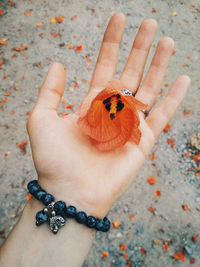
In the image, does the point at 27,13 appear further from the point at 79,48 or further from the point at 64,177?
the point at 64,177

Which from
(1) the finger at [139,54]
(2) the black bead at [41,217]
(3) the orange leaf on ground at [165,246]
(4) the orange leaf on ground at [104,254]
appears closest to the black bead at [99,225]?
Result: (2) the black bead at [41,217]

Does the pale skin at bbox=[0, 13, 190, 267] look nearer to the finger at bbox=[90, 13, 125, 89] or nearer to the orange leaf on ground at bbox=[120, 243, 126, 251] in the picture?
the finger at bbox=[90, 13, 125, 89]

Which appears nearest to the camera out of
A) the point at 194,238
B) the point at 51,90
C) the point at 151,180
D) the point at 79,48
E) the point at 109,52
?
the point at 51,90

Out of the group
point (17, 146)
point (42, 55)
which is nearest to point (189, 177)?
point (17, 146)

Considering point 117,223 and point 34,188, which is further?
point 117,223

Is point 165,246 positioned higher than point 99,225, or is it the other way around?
point 99,225

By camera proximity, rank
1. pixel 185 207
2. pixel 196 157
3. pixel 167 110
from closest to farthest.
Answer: pixel 167 110
pixel 185 207
pixel 196 157

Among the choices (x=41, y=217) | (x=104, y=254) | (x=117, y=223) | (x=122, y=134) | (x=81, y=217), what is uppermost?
(x=122, y=134)

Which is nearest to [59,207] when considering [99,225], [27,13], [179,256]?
[99,225]
